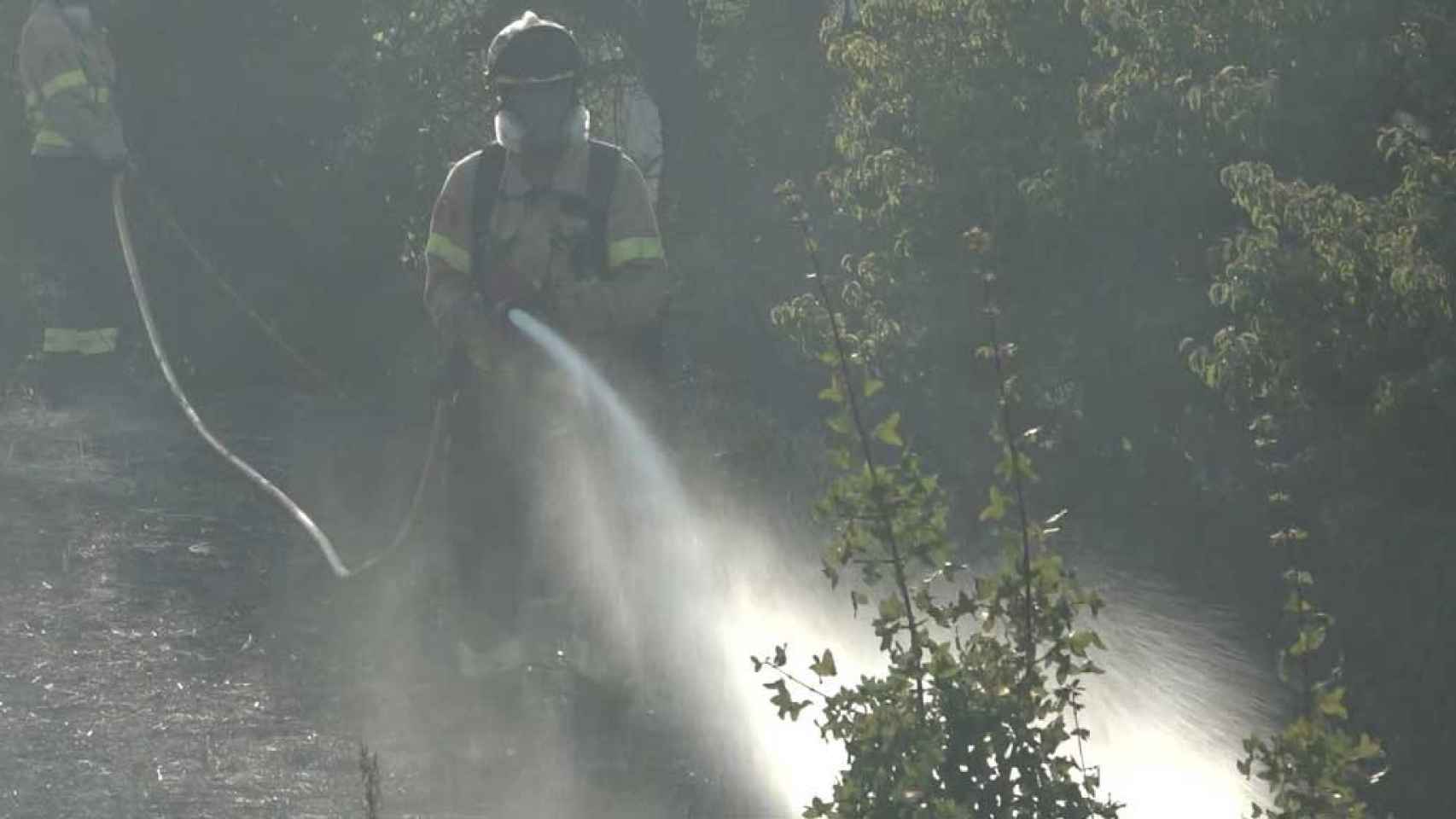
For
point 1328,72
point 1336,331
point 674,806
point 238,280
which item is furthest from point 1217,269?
point 238,280

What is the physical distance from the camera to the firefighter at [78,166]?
1684 centimetres

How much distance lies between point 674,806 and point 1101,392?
4.37 meters

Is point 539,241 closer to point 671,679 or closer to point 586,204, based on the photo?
point 586,204

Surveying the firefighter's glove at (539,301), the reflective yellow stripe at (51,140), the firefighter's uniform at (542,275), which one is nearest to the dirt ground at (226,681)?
the firefighter's uniform at (542,275)

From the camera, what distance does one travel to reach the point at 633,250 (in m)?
9.34

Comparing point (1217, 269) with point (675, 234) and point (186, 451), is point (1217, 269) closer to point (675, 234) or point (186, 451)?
point (186, 451)

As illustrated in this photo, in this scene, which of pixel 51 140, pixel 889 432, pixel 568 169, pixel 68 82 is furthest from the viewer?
pixel 51 140

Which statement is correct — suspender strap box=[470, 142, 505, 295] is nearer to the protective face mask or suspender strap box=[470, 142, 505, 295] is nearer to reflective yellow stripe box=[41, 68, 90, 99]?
the protective face mask

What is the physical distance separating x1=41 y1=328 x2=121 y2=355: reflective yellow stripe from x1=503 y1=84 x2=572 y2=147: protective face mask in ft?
26.9

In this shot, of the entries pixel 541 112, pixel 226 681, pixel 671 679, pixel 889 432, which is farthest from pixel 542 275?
pixel 889 432

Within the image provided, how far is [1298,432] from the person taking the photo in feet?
31.3

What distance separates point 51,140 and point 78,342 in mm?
1349

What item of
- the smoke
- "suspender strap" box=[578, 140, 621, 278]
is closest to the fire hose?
the smoke

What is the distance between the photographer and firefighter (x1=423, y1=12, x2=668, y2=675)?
9.23 m
